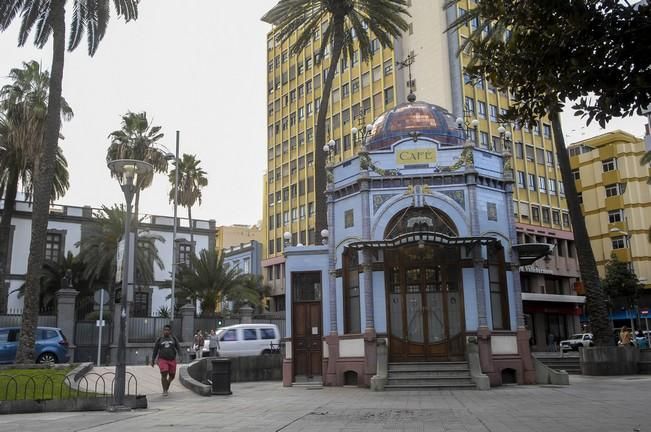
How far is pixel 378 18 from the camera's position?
1077 inches

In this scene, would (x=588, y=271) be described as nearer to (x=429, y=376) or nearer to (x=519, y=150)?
(x=429, y=376)

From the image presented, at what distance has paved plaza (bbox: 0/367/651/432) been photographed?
980cm

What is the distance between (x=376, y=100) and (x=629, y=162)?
2507 cm

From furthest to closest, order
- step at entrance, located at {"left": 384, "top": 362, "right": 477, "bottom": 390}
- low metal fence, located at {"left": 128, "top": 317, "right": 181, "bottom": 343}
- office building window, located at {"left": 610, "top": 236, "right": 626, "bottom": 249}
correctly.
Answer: office building window, located at {"left": 610, "top": 236, "right": 626, "bottom": 249}, low metal fence, located at {"left": 128, "top": 317, "right": 181, "bottom": 343}, step at entrance, located at {"left": 384, "top": 362, "right": 477, "bottom": 390}

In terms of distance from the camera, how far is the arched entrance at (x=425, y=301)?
18656mm

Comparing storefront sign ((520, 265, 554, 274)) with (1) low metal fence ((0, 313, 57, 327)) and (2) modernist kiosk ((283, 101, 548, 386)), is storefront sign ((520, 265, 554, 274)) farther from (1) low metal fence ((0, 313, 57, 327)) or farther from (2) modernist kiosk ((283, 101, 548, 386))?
(1) low metal fence ((0, 313, 57, 327))

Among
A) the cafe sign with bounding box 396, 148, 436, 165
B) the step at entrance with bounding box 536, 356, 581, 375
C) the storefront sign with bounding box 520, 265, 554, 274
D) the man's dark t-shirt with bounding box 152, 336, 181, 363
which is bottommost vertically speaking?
the step at entrance with bounding box 536, 356, 581, 375

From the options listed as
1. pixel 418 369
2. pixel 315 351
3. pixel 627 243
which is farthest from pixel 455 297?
pixel 627 243

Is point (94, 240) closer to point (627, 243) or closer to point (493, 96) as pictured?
point (493, 96)

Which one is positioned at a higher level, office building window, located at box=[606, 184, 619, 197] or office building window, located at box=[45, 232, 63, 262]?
office building window, located at box=[606, 184, 619, 197]

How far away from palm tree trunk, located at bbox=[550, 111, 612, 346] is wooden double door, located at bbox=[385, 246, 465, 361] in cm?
731

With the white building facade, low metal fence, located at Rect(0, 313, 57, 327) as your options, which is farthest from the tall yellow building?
low metal fence, located at Rect(0, 313, 57, 327)

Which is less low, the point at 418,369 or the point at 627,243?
the point at 627,243

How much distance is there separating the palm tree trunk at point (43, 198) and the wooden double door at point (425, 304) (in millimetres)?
12097
